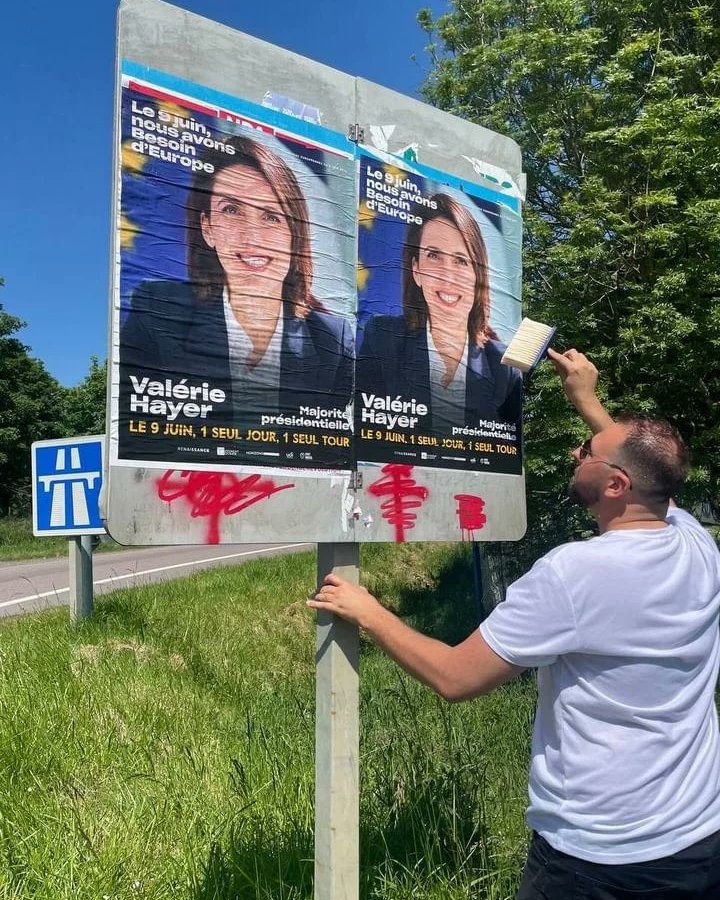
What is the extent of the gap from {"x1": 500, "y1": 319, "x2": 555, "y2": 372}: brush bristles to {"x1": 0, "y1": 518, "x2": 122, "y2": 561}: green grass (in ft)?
53.9

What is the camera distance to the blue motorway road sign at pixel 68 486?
561 centimetres

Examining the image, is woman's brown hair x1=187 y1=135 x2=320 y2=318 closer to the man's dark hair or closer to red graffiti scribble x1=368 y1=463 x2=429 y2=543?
red graffiti scribble x1=368 y1=463 x2=429 y2=543

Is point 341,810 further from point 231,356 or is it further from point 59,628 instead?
point 59,628

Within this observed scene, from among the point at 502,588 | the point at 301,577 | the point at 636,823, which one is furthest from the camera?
the point at 301,577

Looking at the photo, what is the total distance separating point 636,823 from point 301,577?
34.7 feet

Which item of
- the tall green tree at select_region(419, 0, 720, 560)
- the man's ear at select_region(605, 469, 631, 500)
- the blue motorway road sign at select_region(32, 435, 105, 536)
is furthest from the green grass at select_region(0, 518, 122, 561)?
the man's ear at select_region(605, 469, 631, 500)

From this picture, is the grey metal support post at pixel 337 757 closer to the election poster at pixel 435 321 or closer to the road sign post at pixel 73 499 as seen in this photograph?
the election poster at pixel 435 321

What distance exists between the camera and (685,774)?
167cm

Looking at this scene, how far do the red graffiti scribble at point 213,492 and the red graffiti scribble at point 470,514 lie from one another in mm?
714

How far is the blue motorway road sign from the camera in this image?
561 centimetres

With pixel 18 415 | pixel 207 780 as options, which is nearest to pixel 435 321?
pixel 207 780

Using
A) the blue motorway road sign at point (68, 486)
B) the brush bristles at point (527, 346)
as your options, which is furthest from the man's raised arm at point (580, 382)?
the blue motorway road sign at point (68, 486)

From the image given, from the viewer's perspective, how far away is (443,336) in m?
2.42

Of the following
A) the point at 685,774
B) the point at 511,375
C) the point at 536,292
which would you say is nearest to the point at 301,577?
the point at 536,292
